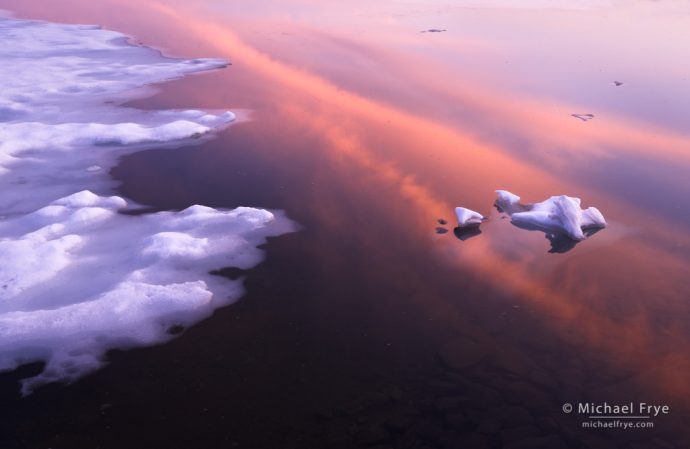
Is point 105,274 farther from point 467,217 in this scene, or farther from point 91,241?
point 467,217

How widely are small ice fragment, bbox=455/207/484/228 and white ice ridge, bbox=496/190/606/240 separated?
462 mm

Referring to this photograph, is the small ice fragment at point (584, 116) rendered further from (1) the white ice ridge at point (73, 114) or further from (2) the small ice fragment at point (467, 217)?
(1) the white ice ridge at point (73, 114)

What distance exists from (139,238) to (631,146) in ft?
24.0

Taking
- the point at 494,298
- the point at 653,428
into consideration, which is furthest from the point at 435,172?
the point at 653,428

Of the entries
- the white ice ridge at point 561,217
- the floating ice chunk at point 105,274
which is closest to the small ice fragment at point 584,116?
the white ice ridge at point 561,217

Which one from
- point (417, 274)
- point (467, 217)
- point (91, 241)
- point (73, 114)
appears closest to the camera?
point (417, 274)

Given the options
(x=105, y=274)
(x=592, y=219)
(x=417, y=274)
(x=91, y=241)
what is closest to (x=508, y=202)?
(x=592, y=219)

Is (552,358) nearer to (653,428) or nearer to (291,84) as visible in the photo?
(653,428)

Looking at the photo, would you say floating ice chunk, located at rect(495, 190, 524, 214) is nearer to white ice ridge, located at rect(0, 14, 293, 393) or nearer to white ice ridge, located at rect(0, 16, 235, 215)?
white ice ridge, located at rect(0, 14, 293, 393)

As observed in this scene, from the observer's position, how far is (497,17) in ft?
64.2

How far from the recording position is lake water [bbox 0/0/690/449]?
4.10 m

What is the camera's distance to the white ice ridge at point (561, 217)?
660cm

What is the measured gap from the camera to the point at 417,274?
229 inches

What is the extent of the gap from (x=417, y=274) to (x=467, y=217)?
123cm
